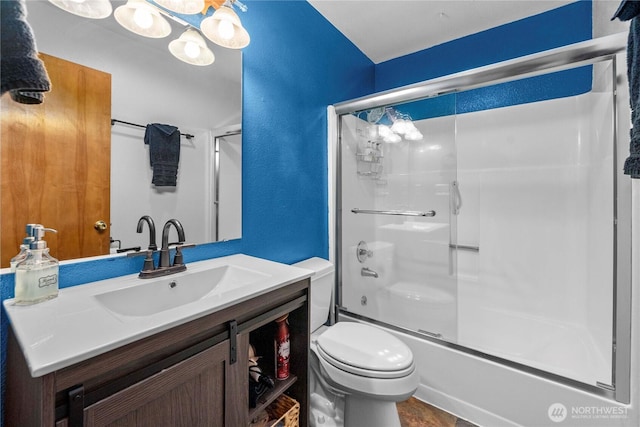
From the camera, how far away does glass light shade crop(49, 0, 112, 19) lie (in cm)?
87

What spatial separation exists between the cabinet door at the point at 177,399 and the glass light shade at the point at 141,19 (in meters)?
1.15

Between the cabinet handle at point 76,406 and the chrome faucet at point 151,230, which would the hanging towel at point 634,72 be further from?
the chrome faucet at point 151,230

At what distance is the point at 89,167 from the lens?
929 mm

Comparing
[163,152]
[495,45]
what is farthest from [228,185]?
[495,45]

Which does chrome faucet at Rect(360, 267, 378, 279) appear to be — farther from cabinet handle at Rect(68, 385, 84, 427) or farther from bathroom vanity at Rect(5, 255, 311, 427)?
cabinet handle at Rect(68, 385, 84, 427)

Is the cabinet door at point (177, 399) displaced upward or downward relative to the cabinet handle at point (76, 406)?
downward

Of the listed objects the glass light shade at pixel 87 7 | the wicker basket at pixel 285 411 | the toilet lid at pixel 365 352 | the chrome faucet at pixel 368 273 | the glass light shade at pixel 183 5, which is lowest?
the wicker basket at pixel 285 411

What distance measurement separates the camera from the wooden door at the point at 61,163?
30.8 inches

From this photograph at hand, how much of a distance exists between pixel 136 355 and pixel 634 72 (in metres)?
1.54

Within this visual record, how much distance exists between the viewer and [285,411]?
3.67 feet

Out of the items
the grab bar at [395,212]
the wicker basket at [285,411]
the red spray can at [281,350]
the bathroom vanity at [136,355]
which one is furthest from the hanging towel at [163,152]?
the grab bar at [395,212]

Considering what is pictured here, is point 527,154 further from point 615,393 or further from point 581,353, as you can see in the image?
point 615,393

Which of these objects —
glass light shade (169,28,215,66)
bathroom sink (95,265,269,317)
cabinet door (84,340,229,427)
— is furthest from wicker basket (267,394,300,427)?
glass light shade (169,28,215,66)

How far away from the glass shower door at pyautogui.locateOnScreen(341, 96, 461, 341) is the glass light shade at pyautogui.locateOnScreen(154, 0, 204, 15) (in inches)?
47.5
